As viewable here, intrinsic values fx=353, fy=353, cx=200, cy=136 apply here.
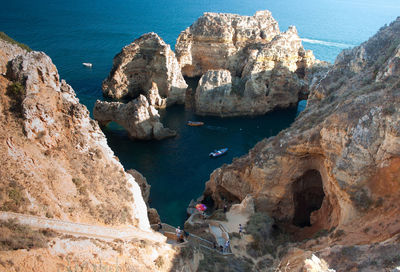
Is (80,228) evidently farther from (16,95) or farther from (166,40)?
(166,40)

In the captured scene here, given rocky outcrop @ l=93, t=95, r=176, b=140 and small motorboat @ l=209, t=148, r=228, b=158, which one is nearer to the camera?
small motorboat @ l=209, t=148, r=228, b=158

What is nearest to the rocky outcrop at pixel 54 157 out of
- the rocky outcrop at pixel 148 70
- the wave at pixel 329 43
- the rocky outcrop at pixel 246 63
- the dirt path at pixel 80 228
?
the dirt path at pixel 80 228

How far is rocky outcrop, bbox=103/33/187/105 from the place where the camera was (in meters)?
64.1

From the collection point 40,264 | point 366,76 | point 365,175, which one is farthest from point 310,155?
point 40,264

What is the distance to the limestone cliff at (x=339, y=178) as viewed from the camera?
20.0 metres

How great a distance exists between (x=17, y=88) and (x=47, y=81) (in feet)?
6.55

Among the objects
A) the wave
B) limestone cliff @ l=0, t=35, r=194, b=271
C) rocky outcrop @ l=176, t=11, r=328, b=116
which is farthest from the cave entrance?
the wave

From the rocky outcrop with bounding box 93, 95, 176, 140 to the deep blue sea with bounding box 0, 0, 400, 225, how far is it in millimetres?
1456

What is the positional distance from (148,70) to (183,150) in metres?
23.6

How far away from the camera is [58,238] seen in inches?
674

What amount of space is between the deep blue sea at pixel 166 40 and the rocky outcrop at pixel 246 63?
109 inches

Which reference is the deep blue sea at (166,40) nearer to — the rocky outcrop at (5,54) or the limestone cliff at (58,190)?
the limestone cliff at (58,190)

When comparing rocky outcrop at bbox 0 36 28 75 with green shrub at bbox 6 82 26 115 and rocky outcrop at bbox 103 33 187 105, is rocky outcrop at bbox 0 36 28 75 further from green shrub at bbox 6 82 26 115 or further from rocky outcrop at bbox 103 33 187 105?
rocky outcrop at bbox 103 33 187 105

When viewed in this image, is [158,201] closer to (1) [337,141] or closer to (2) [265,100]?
(1) [337,141]
